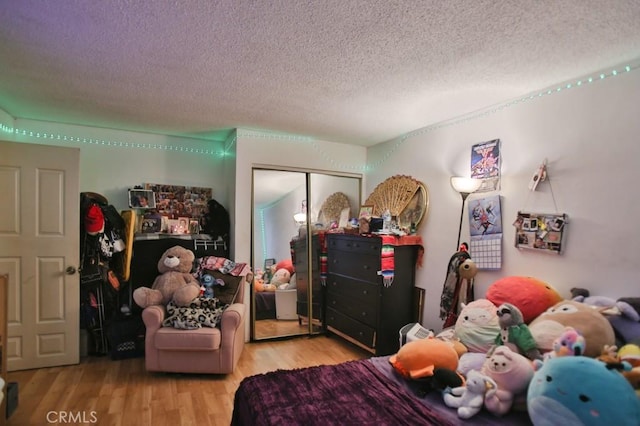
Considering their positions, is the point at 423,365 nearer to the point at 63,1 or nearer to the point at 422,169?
the point at 422,169

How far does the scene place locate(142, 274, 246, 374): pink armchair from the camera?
284cm

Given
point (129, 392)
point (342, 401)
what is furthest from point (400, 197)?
point (129, 392)

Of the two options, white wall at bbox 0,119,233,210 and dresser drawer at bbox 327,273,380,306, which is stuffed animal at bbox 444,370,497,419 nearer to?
dresser drawer at bbox 327,273,380,306

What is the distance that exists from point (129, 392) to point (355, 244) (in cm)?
230

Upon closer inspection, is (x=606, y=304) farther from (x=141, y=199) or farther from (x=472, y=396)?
(x=141, y=199)

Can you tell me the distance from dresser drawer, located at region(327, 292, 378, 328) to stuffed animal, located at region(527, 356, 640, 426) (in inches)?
76.7

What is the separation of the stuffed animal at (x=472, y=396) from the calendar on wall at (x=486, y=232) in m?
1.30

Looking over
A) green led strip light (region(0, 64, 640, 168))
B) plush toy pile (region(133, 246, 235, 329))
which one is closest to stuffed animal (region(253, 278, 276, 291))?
plush toy pile (region(133, 246, 235, 329))

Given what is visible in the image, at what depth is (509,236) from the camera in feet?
8.71

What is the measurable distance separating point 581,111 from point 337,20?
5.59 feet

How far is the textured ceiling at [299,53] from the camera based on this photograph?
1626mm

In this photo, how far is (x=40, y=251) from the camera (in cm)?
304

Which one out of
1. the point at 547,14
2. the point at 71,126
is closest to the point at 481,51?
the point at 547,14

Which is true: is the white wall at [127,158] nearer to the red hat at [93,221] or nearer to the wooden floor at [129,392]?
the red hat at [93,221]
